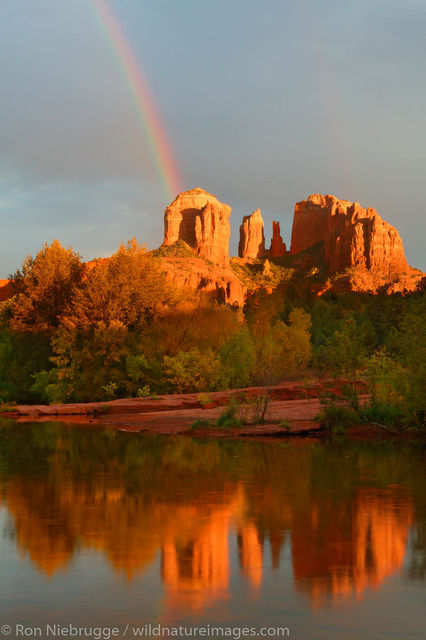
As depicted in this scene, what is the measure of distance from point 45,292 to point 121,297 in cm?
669

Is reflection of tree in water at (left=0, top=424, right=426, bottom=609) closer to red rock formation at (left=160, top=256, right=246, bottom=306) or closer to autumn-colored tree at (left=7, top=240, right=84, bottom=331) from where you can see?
autumn-colored tree at (left=7, top=240, right=84, bottom=331)

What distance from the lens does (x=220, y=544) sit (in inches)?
328

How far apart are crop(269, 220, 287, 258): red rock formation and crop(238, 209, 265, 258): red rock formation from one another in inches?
111

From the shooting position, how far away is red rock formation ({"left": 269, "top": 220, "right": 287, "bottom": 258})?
635ft

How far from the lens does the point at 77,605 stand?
19.5ft

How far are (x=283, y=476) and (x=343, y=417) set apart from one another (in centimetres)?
915

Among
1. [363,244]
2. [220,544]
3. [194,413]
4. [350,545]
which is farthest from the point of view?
[363,244]

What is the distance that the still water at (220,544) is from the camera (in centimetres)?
580

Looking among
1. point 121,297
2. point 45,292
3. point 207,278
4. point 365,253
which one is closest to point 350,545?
point 121,297

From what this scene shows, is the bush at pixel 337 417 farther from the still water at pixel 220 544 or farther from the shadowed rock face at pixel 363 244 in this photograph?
the shadowed rock face at pixel 363 244

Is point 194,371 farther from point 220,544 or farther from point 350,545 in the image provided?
point 350,545

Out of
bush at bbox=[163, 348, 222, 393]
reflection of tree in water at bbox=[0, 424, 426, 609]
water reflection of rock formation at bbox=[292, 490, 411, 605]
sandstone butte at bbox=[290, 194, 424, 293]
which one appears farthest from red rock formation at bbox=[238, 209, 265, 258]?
water reflection of rock formation at bbox=[292, 490, 411, 605]

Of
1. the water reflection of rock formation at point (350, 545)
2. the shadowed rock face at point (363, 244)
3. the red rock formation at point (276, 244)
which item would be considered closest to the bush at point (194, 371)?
the water reflection of rock formation at point (350, 545)

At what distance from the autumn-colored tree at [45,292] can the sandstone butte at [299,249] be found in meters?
93.2
